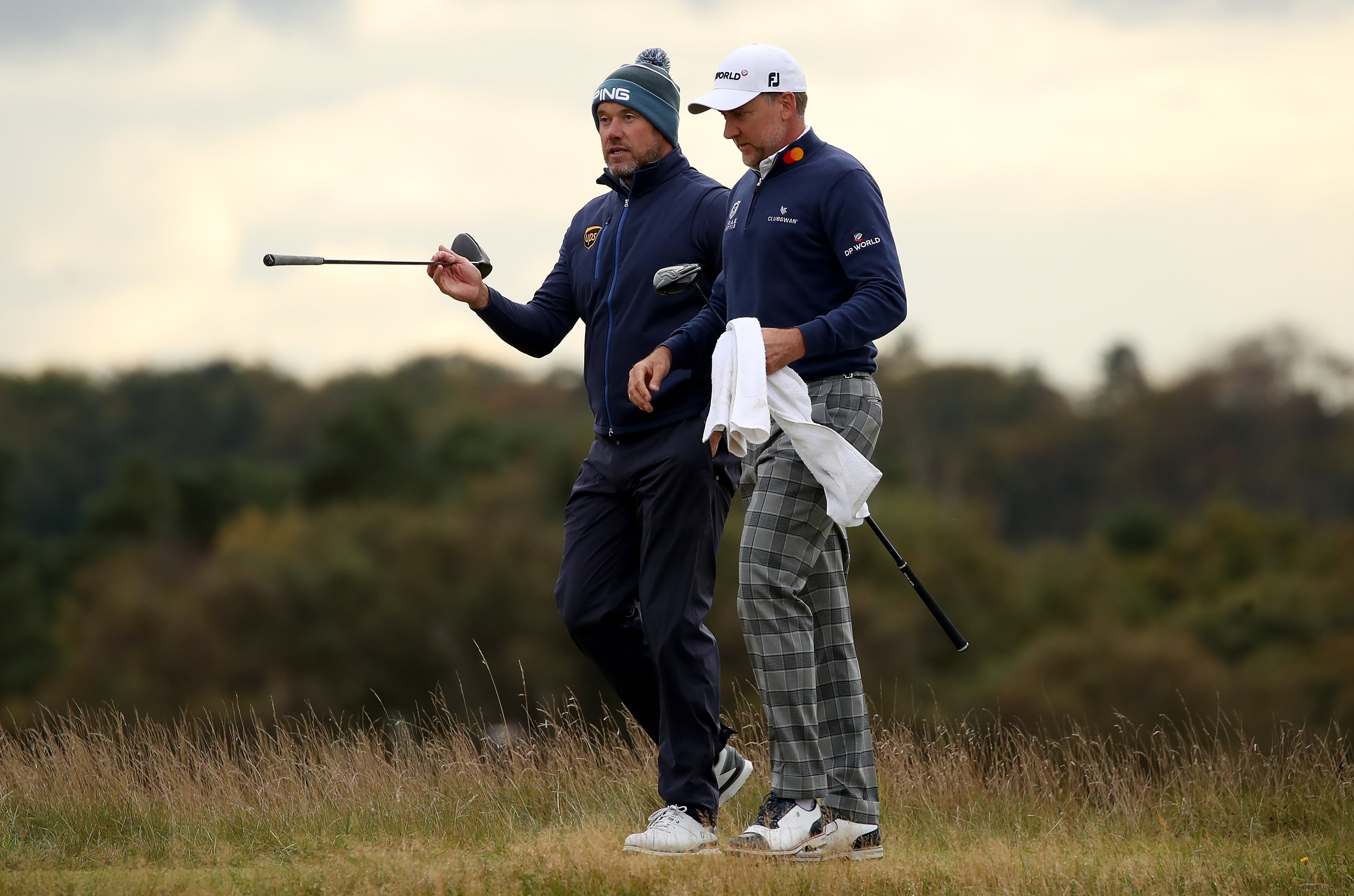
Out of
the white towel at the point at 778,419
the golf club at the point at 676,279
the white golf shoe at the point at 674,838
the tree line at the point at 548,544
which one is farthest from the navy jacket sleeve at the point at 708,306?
the tree line at the point at 548,544

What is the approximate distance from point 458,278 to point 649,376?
4.09ft

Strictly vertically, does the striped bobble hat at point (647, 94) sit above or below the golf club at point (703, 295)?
above

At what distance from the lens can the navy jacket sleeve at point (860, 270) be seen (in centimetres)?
559

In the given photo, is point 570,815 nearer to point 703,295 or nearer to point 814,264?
point 703,295

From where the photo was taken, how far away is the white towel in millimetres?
5543

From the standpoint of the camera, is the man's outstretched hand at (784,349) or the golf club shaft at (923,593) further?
the golf club shaft at (923,593)

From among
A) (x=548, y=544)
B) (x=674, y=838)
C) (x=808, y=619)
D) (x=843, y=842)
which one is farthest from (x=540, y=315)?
(x=548, y=544)

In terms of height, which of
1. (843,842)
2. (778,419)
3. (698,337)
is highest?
(698,337)

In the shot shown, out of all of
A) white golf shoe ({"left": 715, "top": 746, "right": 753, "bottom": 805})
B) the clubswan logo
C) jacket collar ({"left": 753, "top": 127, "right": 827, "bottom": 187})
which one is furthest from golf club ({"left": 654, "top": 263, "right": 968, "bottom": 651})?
white golf shoe ({"left": 715, "top": 746, "right": 753, "bottom": 805})

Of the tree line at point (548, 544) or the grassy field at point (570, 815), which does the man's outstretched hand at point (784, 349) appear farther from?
the tree line at point (548, 544)

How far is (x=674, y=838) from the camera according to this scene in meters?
5.75

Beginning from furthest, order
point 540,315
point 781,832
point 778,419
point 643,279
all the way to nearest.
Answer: point 540,315, point 643,279, point 778,419, point 781,832

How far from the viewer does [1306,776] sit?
7.28 m

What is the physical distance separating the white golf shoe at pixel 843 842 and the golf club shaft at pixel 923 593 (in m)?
0.77
